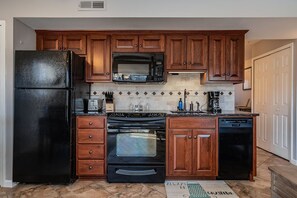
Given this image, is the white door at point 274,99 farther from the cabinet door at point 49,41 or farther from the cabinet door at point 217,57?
the cabinet door at point 49,41

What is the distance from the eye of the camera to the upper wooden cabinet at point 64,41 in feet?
11.3

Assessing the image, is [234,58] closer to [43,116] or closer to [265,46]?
[265,46]

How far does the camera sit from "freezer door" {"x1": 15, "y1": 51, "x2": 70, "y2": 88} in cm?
289

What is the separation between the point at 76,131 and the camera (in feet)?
10.2

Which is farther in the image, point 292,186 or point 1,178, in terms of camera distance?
point 1,178

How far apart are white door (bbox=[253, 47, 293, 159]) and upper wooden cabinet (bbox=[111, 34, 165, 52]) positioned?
8.13ft

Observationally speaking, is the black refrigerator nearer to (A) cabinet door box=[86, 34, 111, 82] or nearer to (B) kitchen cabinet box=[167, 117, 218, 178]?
(A) cabinet door box=[86, 34, 111, 82]

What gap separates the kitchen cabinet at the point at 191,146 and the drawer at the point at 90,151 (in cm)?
93

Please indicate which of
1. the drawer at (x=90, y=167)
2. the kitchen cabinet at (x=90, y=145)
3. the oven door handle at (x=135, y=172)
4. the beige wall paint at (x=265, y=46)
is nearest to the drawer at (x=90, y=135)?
the kitchen cabinet at (x=90, y=145)

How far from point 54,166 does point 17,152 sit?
511 millimetres

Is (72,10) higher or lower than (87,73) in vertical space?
higher

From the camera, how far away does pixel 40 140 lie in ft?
9.62

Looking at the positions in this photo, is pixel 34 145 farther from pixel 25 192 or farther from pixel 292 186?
pixel 292 186

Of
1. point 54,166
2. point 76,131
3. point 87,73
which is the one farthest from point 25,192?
point 87,73
